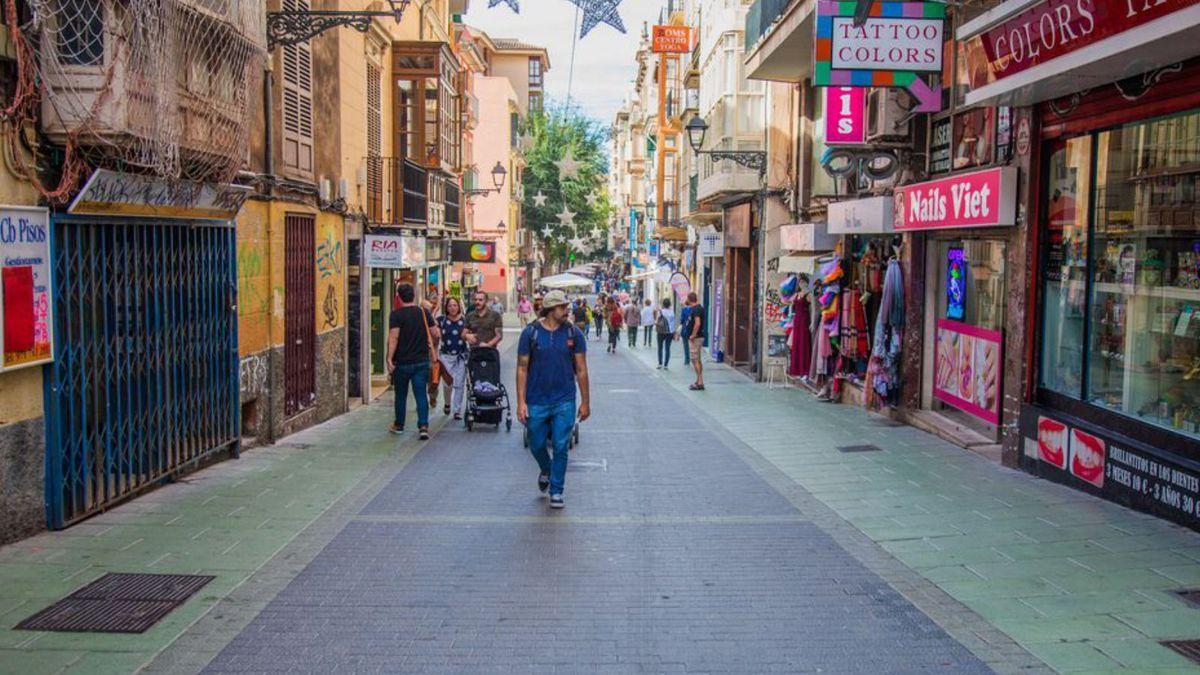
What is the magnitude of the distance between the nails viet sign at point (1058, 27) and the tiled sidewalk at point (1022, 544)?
11.9ft

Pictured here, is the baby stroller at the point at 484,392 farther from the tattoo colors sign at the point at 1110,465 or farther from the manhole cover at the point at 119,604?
the manhole cover at the point at 119,604

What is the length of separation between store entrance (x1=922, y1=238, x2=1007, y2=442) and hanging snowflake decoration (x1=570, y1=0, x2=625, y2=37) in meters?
5.04

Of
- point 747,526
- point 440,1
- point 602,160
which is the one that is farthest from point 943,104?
point 602,160

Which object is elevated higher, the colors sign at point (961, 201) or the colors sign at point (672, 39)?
the colors sign at point (672, 39)

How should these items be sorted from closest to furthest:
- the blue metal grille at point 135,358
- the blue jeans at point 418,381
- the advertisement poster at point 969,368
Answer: the blue metal grille at point 135,358 < the advertisement poster at point 969,368 < the blue jeans at point 418,381

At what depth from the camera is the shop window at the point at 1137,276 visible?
866 centimetres

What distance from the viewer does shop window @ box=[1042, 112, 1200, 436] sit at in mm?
8664

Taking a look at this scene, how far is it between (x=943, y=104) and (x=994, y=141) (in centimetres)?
203

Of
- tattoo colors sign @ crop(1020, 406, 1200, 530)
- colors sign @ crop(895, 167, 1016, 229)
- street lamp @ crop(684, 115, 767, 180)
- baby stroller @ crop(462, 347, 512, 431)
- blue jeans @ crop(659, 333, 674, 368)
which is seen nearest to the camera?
tattoo colors sign @ crop(1020, 406, 1200, 530)

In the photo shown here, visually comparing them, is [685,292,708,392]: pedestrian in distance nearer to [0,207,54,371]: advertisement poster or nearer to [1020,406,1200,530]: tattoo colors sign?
[1020,406,1200,530]: tattoo colors sign

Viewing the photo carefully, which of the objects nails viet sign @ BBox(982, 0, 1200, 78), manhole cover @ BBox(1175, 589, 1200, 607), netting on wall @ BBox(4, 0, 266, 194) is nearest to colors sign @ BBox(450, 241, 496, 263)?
netting on wall @ BBox(4, 0, 266, 194)

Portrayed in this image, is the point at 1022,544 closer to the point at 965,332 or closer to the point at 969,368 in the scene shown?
the point at 969,368

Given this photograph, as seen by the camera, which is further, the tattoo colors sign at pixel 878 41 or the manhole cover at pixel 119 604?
the tattoo colors sign at pixel 878 41

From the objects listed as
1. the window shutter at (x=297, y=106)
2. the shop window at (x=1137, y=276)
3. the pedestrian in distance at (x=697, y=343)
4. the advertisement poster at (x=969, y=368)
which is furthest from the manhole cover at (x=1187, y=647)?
the pedestrian in distance at (x=697, y=343)
